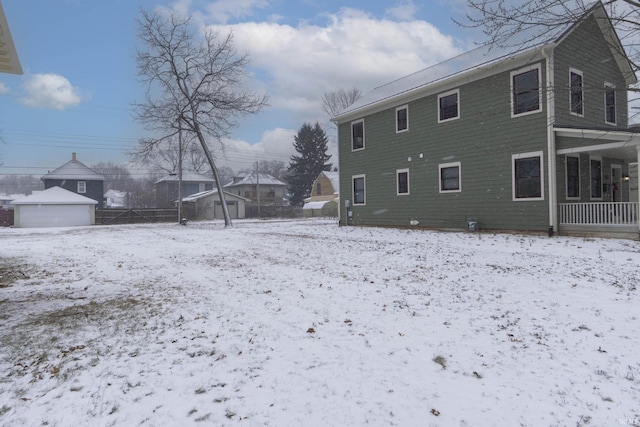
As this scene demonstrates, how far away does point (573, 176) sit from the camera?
42.0 ft

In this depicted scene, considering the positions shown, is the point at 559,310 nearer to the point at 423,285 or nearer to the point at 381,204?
the point at 423,285

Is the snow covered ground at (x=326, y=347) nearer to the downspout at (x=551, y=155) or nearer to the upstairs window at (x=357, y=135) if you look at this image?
the downspout at (x=551, y=155)

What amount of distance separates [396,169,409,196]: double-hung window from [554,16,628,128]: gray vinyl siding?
20.5 ft

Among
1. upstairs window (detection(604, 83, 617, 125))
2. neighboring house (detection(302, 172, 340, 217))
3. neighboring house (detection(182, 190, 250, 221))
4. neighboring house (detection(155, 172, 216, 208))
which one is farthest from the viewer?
neighboring house (detection(155, 172, 216, 208))

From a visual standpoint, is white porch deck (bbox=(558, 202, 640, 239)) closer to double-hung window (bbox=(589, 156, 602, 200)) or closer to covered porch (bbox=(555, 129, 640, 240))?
covered porch (bbox=(555, 129, 640, 240))

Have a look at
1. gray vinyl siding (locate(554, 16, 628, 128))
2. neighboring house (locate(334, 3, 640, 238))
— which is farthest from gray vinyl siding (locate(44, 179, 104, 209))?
gray vinyl siding (locate(554, 16, 628, 128))

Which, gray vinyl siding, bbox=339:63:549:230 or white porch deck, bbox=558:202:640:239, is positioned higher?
gray vinyl siding, bbox=339:63:549:230

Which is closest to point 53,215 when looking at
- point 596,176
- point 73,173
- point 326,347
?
point 73,173

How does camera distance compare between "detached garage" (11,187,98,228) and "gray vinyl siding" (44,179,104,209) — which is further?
"gray vinyl siding" (44,179,104,209)

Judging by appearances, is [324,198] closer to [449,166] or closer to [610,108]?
[449,166]

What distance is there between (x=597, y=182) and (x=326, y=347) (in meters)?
14.4

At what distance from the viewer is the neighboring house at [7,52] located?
4.92 m

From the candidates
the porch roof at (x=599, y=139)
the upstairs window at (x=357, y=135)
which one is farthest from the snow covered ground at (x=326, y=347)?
the upstairs window at (x=357, y=135)

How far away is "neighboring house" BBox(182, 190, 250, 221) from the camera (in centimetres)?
3657
